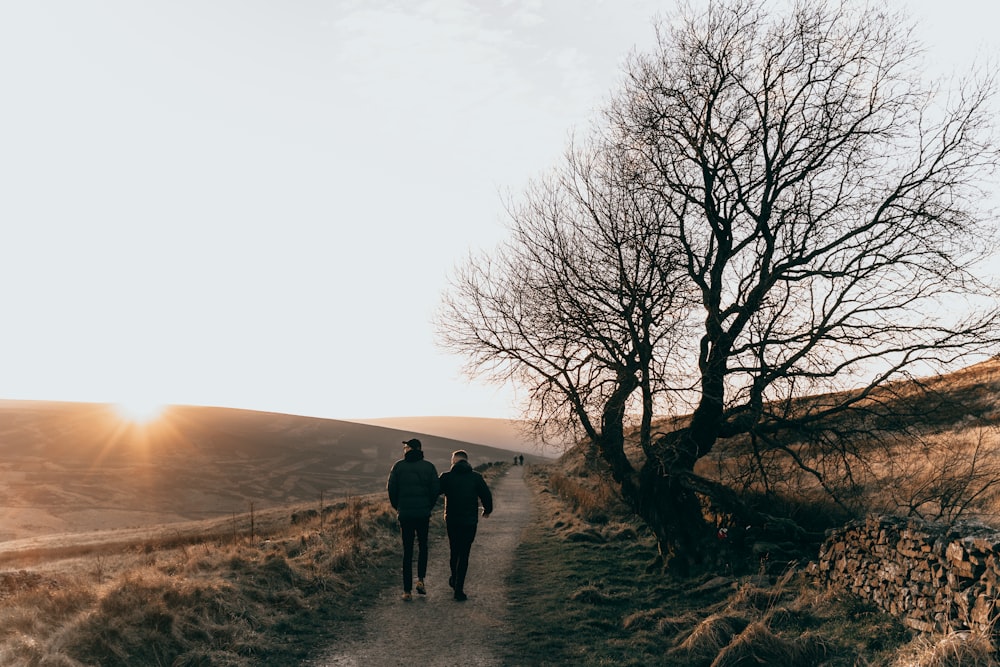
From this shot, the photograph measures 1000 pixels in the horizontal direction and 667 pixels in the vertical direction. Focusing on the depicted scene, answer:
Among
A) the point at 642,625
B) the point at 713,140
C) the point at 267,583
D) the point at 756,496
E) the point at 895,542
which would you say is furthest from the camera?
the point at 756,496

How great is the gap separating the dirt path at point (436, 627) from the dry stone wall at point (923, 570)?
5035 millimetres

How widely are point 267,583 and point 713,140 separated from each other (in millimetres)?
11641

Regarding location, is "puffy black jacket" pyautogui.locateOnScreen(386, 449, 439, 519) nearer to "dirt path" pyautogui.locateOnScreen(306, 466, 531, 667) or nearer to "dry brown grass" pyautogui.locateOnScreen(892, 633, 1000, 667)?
"dirt path" pyautogui.locateOnScreen(306, 466, 531, 667)

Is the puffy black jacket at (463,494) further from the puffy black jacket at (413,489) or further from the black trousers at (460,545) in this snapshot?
the puffy black jacket at (413,489)

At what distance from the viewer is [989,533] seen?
667 cm

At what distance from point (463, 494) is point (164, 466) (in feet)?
197

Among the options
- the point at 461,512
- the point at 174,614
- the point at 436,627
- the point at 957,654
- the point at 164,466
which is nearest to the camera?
the point at 957,654

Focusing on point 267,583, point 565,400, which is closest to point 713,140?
point 565,400

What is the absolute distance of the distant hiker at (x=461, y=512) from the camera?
33.7 feet

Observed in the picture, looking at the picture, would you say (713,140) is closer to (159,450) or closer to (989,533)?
(989,533)

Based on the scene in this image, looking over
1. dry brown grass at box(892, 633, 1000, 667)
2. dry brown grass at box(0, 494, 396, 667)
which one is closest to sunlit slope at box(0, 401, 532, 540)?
dry brown grass at box(0, 494, 396, 667)

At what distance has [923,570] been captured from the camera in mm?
7020

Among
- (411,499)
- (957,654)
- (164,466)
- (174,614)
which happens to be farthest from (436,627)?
(164,466)

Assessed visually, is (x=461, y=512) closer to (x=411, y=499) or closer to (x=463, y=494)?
(x=463, y=494)
